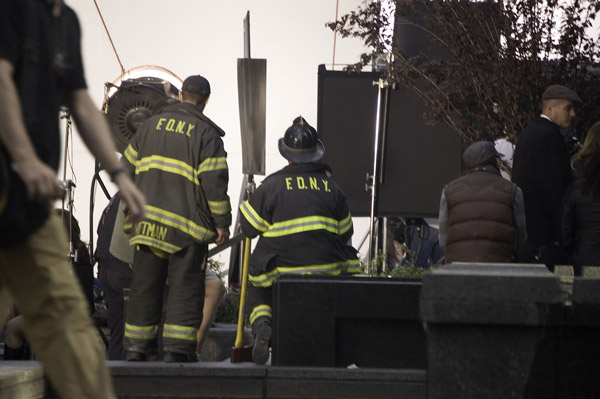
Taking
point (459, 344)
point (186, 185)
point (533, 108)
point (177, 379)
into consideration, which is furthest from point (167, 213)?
point (533, 108)

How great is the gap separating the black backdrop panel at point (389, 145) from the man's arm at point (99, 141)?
8568mm

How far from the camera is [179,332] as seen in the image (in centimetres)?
749

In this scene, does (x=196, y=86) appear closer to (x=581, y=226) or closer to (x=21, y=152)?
(x=581, y=226)

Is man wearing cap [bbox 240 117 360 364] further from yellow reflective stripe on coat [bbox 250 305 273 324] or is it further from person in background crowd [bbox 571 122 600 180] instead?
person in background crowd [bbox 571 122 600 180]

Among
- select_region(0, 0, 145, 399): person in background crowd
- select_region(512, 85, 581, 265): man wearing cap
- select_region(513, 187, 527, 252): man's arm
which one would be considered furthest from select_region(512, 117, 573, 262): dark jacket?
select_region(0, 0, 145, 399): person in background crowd

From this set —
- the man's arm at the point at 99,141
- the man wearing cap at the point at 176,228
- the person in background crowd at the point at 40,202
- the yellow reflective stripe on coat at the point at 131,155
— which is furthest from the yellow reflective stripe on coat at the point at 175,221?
the person in background crowd at the point at 40,202

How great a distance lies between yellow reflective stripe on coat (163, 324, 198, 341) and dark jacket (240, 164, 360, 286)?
0.63m

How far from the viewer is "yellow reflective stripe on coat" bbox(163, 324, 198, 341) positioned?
7.48 meters

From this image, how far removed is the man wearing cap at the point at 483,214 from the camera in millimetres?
8047

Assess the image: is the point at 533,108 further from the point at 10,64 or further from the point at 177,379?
the point at 10,64

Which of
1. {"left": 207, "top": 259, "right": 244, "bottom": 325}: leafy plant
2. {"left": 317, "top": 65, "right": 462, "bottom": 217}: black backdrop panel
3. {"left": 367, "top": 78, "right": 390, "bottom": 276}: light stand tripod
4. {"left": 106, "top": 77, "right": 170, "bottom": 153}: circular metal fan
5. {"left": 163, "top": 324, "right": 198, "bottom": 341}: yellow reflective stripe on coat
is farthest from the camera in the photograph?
{"left": 317, "top": 65, "right": 462, "bottom": 217}: black backdrop panel

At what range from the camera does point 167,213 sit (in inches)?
298

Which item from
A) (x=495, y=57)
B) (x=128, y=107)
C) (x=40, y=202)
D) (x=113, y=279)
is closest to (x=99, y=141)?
(x=40, y=202)

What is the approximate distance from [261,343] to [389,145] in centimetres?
566
